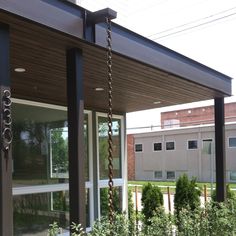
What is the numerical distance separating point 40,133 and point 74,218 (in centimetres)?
444

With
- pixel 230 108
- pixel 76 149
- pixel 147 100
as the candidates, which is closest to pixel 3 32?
pixel 76 149

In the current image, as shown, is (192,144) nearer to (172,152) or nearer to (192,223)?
(172,152)

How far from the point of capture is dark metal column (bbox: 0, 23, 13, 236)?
147 inches

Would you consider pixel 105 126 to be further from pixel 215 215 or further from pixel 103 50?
pixel 103 50

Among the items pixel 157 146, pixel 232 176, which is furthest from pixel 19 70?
pixel 157 146

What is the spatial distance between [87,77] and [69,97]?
214cm

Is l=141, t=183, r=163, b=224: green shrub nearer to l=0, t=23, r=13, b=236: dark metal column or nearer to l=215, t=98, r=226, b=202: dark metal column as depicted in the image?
l=215, t=98, r=226, b=202: dark metal column

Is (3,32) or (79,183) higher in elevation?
(3,32)

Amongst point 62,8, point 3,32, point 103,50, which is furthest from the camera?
point 103,50

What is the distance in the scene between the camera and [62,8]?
4.41 m

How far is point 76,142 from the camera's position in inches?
181

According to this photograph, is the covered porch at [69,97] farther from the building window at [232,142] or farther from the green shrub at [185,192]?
the building window at [232,142]

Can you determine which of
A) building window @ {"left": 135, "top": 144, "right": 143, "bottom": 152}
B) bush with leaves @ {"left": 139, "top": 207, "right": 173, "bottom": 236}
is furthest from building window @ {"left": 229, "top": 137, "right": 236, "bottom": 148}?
bush with leaves @ {"left": 139, "top": 207, "right": 173, "bottom": 236}

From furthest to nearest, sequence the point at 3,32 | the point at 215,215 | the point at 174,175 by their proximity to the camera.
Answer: the point at 174,175 < the point at 215,215 < the point at 3,32
